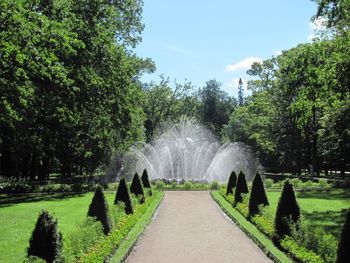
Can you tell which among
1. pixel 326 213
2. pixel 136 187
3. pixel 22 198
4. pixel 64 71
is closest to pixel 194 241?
pixel 326 213

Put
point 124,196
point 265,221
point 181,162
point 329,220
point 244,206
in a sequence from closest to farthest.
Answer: point 265,221
point 329,220
point 124,196
point 244,206
point 181,162

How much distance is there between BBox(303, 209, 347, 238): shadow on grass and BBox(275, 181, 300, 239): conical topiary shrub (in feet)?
8.39

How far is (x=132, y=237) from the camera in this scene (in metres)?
13.7

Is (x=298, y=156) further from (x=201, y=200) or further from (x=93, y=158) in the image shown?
(x=201, y=200)

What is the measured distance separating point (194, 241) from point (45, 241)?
681 cm

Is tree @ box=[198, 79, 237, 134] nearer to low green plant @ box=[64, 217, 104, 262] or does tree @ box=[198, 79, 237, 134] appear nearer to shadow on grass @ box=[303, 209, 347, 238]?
shadow on grass @ box=[303, 209, 347, 238]

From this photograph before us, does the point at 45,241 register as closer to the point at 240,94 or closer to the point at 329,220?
the point at 329,220

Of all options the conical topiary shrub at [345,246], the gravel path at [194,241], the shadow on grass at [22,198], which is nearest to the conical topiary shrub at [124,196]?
the gravel path at [194,241]

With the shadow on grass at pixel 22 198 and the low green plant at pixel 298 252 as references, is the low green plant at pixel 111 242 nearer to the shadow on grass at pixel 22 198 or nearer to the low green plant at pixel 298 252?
the low green plant at pixel 298 252

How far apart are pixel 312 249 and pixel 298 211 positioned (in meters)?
2.31

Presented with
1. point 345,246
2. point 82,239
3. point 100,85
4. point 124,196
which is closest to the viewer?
point 345,246

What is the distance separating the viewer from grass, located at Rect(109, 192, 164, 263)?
11152mm

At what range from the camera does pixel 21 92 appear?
18.6m

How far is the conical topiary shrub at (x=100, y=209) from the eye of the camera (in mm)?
13055
